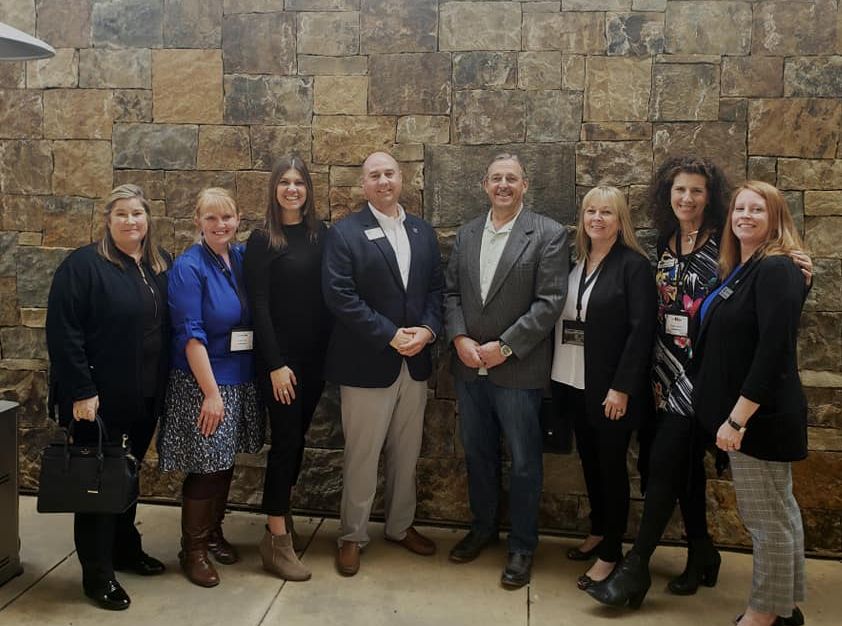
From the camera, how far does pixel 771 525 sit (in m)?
2.46

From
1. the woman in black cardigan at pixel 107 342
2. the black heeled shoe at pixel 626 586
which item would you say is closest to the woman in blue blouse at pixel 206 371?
the woman in black cardigan at pixel 107 342

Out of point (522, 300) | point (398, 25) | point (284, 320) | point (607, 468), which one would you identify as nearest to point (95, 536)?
point (284, 320)

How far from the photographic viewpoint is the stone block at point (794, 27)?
316cm

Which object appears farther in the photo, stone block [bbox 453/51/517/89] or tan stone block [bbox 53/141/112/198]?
tan stone block [bbox 53/141/112/198]

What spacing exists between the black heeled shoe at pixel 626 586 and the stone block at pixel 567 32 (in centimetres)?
216

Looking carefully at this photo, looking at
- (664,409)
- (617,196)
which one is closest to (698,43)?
(617,196)

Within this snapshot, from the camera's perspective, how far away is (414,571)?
3.08 m

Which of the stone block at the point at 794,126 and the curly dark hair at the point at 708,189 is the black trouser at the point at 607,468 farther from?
the stone block at the point at 794,126

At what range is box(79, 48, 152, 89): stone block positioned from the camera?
3.57m

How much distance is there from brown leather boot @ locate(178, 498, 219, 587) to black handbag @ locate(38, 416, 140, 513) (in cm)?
37

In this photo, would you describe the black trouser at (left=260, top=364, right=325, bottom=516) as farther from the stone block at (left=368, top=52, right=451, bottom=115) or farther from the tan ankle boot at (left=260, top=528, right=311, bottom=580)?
the stone block at (left=368, top=52, right=451, bottom=115)

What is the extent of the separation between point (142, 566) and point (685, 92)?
120 inches

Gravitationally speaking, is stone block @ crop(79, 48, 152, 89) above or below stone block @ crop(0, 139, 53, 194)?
above

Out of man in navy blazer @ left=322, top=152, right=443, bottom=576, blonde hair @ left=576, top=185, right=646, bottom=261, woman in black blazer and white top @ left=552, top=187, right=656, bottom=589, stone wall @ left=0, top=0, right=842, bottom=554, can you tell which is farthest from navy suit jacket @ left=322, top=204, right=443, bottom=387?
blonde hair @ left=576, top=185, right=646, bottom=261
